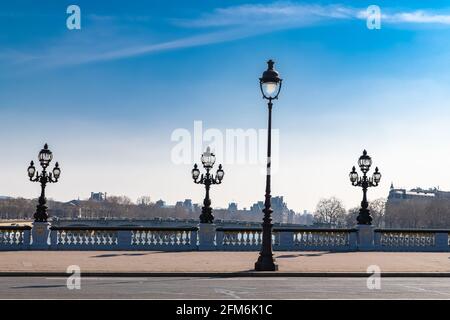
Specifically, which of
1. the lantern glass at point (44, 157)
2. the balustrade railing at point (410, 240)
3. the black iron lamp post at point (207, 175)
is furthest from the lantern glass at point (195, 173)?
the balustrade railing at point (410, 240)

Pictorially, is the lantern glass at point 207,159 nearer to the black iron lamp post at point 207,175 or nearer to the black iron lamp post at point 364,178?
the black iron lamp post at point 207,175

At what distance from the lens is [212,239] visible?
30.0m

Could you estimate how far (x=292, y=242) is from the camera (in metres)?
30.3

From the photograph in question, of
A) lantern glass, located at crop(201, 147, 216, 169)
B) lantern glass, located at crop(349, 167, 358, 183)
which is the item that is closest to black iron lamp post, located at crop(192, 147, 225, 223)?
lantern glass, located at crop(201, 147, 216, 169)

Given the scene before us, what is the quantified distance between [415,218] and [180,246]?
145892 mm

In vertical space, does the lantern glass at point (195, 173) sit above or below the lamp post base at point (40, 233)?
above

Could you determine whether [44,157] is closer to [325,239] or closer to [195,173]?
[195,173]

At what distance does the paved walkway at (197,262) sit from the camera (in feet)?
65.9

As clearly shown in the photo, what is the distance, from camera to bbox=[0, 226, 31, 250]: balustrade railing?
28703 mm

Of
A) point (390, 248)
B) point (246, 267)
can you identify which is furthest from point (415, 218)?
point (246, 267)

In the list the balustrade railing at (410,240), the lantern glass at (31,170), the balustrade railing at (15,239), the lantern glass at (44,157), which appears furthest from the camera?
the balustrade railing at (410,240)
